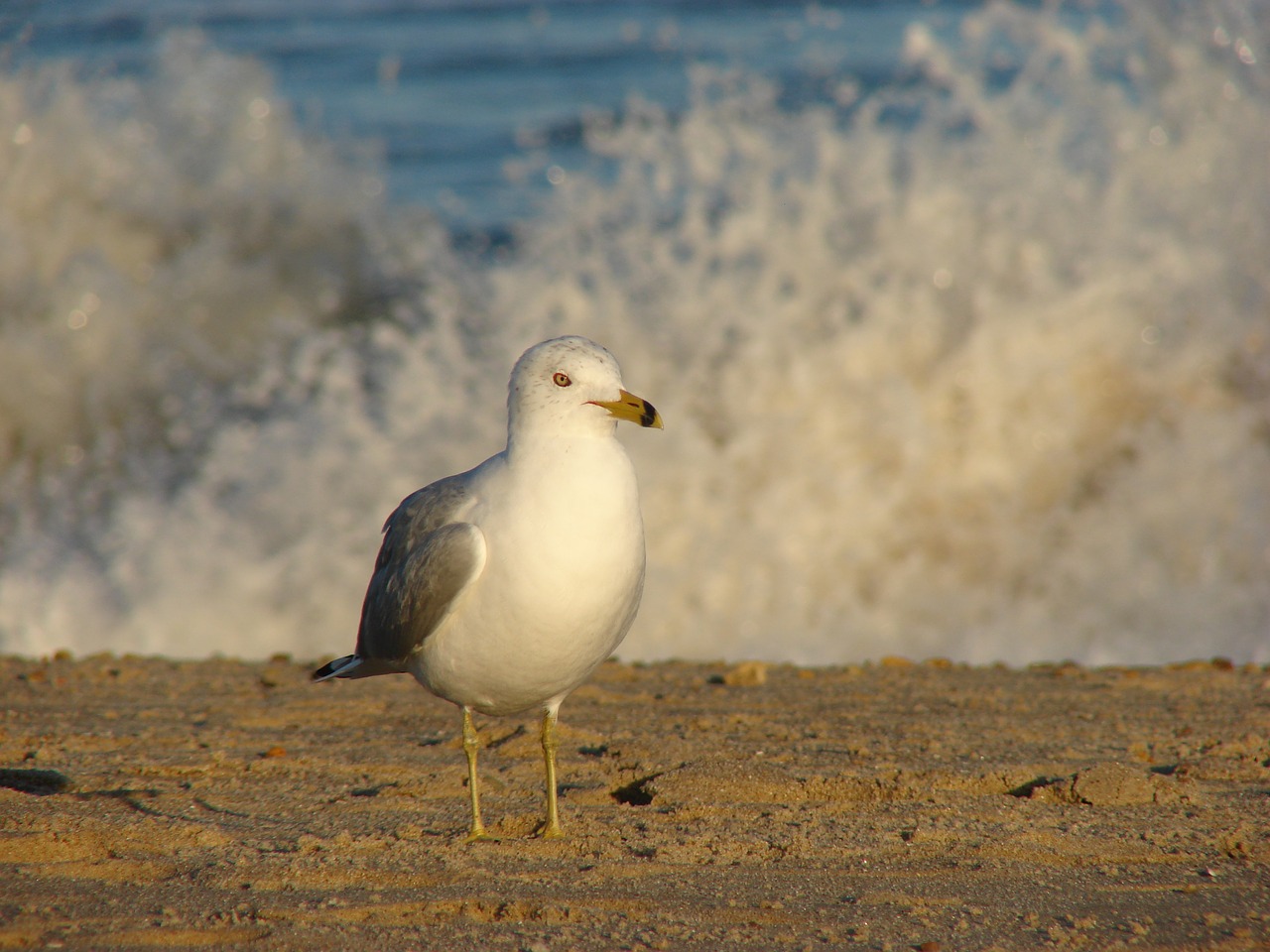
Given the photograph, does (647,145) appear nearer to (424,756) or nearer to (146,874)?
(424,756)

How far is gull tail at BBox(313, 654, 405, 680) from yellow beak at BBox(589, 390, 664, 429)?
1.06 meters

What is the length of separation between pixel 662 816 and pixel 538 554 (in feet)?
2.83

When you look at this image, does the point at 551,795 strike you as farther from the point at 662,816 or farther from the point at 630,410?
the point at 630,410

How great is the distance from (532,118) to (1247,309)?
24.9ft

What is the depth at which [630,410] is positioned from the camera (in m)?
3.39

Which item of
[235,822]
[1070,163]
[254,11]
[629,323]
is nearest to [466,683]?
[235,822]

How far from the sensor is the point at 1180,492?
322 inches

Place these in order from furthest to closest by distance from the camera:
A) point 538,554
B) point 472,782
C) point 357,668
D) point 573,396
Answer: point 357,668 < point 472,782 < point 573,396 < point 538,554

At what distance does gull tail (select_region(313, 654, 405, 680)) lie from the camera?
390 centimetres

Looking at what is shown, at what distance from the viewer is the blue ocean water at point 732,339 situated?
25.5 feet

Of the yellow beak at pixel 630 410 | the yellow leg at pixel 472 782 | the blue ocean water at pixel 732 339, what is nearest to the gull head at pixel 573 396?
the yellow beak at pixel 630 410

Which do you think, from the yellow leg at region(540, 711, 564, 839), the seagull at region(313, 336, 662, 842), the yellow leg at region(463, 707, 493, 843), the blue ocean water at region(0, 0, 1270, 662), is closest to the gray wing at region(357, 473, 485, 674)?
the seagull at region(313, 336, 662, 842)

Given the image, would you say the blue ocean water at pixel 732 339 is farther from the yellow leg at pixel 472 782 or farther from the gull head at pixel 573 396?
the gull head at pixel 573 396

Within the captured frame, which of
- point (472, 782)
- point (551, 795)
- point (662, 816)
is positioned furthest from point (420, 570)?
point (662, 816)
